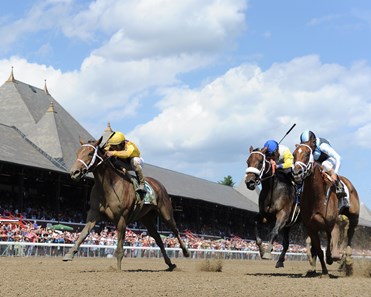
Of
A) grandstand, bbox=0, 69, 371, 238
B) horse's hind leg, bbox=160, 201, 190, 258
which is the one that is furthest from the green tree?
horse's hind leg, bbox=160, 201, 190, 258

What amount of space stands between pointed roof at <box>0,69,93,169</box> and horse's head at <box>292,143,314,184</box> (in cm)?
2643

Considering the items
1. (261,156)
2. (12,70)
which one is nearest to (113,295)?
(261,156)

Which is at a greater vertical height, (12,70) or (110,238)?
(12,70)

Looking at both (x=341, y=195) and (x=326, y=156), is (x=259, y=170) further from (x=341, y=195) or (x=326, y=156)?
(x=341, y=195)

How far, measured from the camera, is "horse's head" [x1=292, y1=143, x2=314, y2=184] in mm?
8859

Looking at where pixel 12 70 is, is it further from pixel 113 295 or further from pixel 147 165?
pixel 113 295

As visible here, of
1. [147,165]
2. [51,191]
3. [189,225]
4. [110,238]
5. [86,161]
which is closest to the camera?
[86,161]

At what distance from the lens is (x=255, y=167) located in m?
10.2

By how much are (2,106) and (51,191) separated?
14.2 m

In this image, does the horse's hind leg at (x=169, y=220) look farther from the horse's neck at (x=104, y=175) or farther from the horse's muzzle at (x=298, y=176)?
the horse's muzzle at (x=298, y=176)

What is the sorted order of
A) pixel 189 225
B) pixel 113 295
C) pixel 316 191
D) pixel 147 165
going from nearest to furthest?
pixel 113 295, pixel 316 191, pixel 189 225, pixel 147 165

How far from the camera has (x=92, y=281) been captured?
7.95 metres

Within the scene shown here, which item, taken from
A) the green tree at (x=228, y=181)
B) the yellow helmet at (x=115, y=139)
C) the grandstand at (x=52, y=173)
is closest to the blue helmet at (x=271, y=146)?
the yellow helmet at (x=115, y=139)

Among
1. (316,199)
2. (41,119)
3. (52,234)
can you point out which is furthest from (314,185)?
(41,119)
